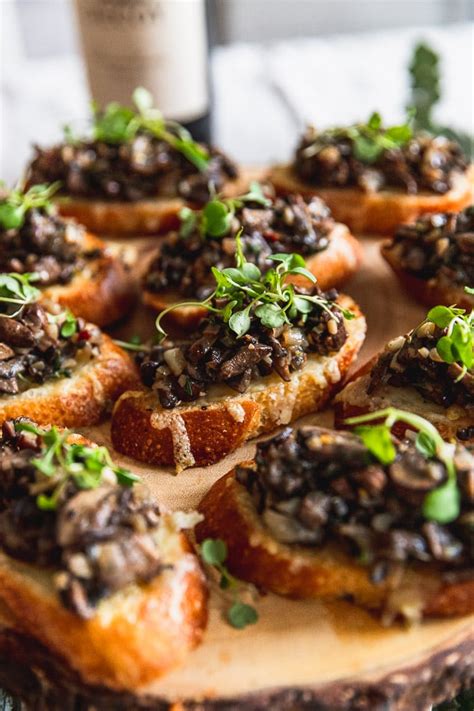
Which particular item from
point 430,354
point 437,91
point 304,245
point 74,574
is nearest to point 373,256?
point 304,245

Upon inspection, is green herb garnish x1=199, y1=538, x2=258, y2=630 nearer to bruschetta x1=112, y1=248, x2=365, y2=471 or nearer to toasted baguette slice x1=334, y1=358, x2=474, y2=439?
bruschetta x1=112, y1=248, x2=365, y2=471

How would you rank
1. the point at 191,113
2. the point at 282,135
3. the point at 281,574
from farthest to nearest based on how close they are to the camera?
the point at 282,135 → the point at 191,113 → the point at 281,574

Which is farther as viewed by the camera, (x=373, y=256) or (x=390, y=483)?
(x=373, y=256)

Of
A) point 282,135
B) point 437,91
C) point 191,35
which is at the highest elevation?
point 191,35

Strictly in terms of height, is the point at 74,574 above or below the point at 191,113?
below

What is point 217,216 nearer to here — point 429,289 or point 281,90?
point 429,289

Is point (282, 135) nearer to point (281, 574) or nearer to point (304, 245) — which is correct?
point (304, 245)

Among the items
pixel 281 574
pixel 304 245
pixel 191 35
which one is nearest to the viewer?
pixel 281 574
